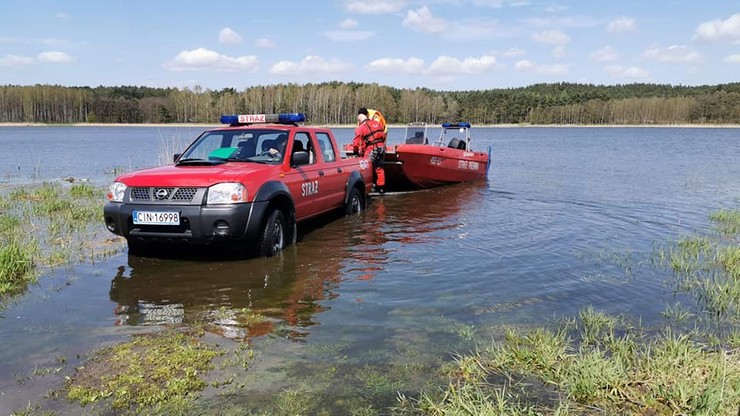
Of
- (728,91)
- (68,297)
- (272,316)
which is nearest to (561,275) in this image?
(272,316)

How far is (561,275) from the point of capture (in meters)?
6.16

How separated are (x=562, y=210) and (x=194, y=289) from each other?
8.18 metres

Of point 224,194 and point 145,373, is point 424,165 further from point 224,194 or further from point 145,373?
point 145,373

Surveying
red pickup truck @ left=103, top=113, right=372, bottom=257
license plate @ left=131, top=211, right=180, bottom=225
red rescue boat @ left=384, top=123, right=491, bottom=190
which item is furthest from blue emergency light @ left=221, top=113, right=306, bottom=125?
red rescue boat @ left=384, top=123, right=491, bottom=190

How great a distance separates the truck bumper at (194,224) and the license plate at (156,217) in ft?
0.14

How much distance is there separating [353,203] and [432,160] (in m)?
4.91

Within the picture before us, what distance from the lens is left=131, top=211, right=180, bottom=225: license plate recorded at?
5992 mm

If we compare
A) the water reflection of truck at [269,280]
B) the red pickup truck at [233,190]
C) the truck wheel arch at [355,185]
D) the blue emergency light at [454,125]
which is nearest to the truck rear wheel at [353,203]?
the truck wheel arch at [355,185]

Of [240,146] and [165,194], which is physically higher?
[240,146]

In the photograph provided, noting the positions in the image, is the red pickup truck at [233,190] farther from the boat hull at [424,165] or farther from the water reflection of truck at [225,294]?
the boat hull at [424,165]

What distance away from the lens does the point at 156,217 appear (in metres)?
6.03

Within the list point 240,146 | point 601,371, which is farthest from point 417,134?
point 601,371

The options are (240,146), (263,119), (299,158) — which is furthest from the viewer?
(263,119)

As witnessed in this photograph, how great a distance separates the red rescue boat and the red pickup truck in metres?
5.48
